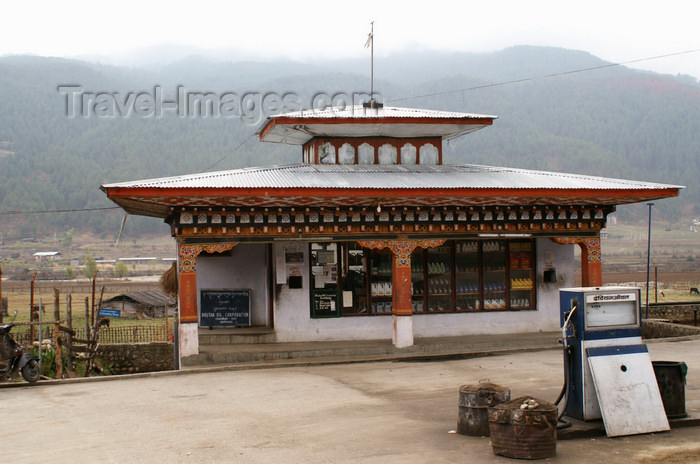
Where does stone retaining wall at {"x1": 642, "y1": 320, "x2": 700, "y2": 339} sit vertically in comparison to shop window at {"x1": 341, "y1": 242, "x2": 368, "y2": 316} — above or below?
below

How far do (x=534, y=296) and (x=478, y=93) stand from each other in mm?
185814

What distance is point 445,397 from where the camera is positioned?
1162 centimetres

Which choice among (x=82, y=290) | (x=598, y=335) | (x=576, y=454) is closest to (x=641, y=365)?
(x=598, y=335)

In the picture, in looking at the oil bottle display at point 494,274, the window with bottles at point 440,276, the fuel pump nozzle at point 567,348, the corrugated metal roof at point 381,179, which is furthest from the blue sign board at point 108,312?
the fuel pump nozzle at point 567,348

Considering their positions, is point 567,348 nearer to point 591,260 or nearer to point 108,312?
point 591,260

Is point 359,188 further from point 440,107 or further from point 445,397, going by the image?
point 440,107

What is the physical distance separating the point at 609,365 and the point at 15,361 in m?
11.1

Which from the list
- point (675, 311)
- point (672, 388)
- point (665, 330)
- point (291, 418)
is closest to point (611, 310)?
point (672, 388)

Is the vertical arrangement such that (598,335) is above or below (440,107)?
below

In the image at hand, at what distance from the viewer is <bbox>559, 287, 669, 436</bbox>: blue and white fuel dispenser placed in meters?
8.84

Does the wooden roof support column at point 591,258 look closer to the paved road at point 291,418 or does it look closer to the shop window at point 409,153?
the paved road at point 291,418

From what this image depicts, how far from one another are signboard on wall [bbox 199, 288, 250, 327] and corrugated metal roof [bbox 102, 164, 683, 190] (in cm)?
349

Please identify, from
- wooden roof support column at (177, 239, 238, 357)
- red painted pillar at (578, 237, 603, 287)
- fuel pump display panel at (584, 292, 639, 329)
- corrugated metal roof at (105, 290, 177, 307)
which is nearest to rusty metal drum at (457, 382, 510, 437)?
fuel pump display panel at (584, 292, 639, 329)

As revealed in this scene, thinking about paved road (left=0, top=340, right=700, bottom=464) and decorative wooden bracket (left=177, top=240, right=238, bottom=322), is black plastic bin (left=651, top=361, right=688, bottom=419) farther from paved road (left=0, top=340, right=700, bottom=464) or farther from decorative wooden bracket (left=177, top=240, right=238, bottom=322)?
decorative wooden bracket (left=177, top=240, right=238, bottom=322)
